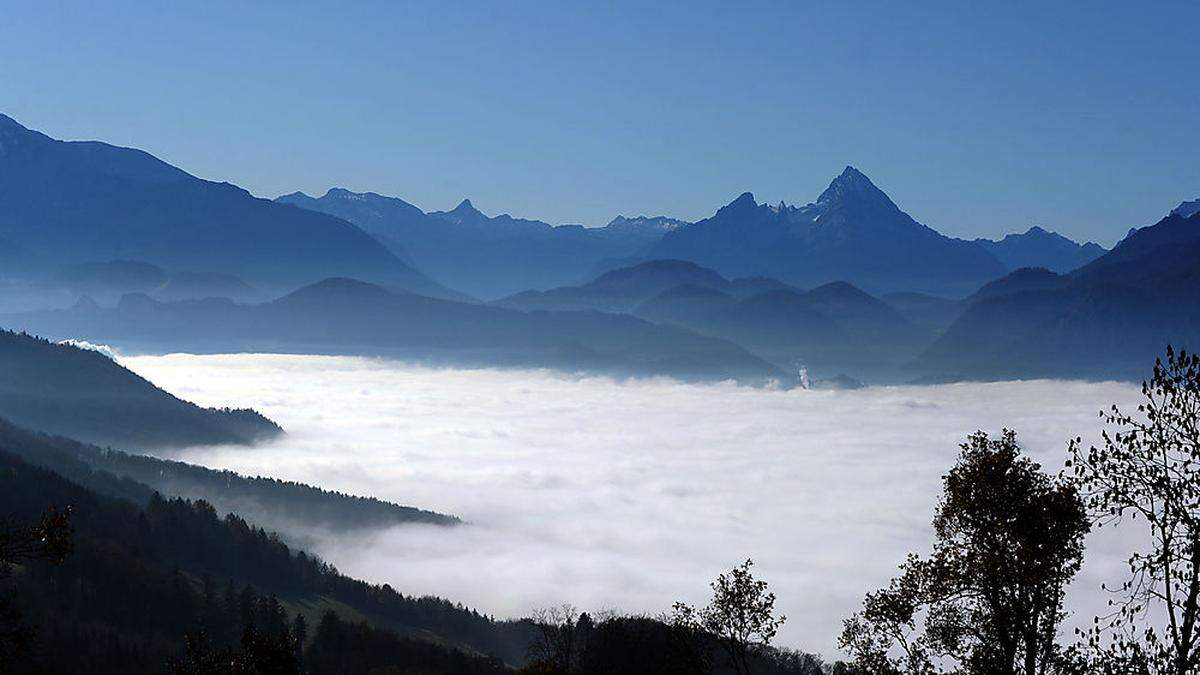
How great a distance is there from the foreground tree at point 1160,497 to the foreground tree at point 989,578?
298 cm

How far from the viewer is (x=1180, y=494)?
22.7 m

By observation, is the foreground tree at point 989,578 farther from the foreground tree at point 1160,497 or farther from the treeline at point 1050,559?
the foreground tree at point 1160,497

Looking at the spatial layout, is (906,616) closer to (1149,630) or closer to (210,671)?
(1149,630)

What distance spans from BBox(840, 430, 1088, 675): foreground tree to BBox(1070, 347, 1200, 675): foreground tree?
298 cm

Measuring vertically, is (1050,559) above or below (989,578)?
above

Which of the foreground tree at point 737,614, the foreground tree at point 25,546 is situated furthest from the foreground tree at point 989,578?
the foreground tree at point 25,546

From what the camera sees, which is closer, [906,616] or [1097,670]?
[1097,670]

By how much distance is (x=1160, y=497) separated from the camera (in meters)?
23.1

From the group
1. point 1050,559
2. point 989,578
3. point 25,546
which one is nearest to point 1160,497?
point 1050,559

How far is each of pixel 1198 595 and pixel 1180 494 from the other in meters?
2.57

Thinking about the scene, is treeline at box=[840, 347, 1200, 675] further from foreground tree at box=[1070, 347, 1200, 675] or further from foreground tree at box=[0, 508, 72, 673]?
foreground tree at box=[0, 508, 72, 673]

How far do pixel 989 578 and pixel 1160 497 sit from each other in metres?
7.53

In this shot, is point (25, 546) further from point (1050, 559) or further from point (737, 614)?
point (1050, 559)

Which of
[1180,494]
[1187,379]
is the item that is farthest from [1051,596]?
[1187,379]
